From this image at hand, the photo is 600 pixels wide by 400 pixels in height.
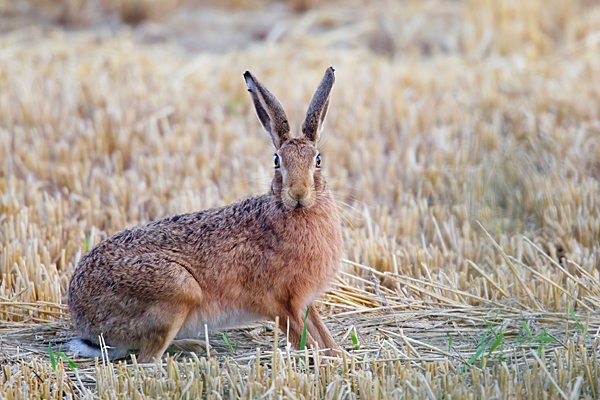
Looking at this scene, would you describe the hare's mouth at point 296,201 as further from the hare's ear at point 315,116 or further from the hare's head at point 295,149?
the hare's ear at point 315,116

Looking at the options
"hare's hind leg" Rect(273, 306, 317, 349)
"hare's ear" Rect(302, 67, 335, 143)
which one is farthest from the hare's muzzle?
"hare's hind leg" Rect(273, 306, 317, 349)

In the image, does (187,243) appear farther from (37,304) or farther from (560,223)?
(560,223)

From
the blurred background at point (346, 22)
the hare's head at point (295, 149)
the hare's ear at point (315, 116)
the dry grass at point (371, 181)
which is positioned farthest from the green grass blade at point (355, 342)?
the blurred background at point (346, 22)

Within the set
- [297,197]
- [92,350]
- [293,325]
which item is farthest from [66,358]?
[297,197]

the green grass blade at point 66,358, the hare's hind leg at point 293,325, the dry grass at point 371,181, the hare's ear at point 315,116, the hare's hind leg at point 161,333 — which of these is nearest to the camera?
the dry grass at point 371,181

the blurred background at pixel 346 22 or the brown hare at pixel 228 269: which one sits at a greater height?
the blurred background at pixel 346 22

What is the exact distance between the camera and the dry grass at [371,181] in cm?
346

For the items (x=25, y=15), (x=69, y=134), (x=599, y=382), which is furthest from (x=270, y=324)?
(x=25, y=15)

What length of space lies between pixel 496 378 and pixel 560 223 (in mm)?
2188

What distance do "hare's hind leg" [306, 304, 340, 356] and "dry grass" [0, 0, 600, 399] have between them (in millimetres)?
132

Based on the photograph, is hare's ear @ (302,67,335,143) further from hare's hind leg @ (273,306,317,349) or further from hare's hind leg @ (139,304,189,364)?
hare's hind leg @ (139,304,189,364)

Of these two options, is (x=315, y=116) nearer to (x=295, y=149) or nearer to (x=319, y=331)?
(x=295, y=149)

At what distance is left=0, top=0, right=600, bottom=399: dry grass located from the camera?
3461mm

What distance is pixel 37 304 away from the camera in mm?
4391
